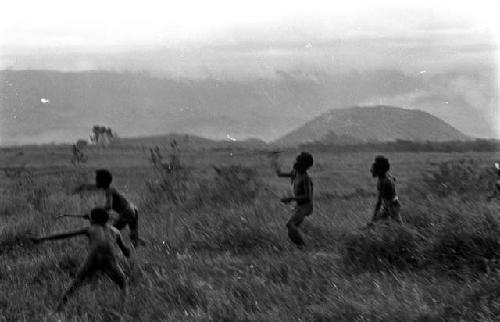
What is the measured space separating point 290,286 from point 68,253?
12.2 feet

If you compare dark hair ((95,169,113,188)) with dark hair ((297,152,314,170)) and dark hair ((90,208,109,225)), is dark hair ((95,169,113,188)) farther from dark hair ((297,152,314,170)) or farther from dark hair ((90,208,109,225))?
dark hair ((297,152,314,170))

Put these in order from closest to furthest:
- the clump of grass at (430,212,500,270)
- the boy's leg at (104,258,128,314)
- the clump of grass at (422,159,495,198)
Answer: the boy's leg at (104,258,128,314), the clump of grass at (430,212,500,270), the clump of grass at (422,159,495,198)

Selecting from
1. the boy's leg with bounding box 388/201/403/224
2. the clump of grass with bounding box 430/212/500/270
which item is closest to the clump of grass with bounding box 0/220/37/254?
the boy's leg with bounding box 388/201/403/224

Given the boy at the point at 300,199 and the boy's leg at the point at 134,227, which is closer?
the boy's leg at the point at 134,227

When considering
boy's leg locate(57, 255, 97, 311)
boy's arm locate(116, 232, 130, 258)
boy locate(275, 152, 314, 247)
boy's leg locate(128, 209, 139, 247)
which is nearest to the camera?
boy's leg locate(57, 255, 97, 311)

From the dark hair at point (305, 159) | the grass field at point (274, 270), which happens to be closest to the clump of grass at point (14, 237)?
the grass field at point (274, 270)

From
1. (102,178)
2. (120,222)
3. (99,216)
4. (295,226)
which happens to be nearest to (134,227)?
(120,222)

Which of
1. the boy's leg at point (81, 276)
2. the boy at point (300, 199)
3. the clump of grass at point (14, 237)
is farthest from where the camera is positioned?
the clump of grass at point (14, 237)

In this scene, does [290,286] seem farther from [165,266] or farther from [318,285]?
[165,266]

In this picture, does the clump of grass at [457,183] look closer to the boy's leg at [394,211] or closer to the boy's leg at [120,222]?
the boy's leg at [394,211]

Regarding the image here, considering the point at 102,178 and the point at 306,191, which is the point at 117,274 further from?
the point at 306,191

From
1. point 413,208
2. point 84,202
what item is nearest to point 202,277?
point 413,208

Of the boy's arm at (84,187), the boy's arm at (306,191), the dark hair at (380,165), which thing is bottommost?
the boy's arm at (306,191)

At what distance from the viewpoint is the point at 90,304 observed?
7.54 metres
